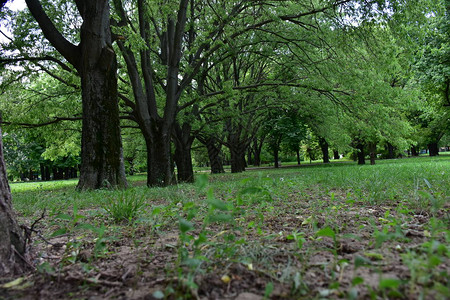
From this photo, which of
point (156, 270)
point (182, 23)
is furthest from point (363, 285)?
point (182, 23)

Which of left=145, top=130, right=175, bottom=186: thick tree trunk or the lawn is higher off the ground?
left=145, top=130, right=175, bottom=186: thick tree trunk

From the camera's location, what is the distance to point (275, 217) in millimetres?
2840

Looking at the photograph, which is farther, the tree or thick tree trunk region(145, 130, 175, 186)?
thick tree trunk region(145, 130, 175, 186)

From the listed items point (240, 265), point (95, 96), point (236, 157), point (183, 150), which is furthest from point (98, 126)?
point (236, 157)

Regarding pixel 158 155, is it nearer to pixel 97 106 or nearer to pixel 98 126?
pixel 98 126

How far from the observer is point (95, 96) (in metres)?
6.62

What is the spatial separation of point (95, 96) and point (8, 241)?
5.80 m

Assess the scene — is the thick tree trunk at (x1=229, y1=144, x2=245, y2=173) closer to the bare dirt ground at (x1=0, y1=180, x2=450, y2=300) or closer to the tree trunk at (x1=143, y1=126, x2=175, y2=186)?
the tree trunk at (x1=143, y1=126, x2=175, y2=186)

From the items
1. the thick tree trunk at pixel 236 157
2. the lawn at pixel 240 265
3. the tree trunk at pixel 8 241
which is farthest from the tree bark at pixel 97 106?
the thick tree trunk at pixel 236 157

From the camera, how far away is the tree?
6547mm

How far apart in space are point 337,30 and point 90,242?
27.5 feet

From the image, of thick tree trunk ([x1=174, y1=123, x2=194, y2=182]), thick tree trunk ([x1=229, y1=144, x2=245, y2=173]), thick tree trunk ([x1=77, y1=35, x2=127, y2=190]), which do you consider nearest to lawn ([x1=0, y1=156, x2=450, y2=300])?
thick tree trunk ([x1=77, y1=35, x2=127, y2=190])

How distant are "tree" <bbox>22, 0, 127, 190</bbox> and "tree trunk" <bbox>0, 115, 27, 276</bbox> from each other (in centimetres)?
515

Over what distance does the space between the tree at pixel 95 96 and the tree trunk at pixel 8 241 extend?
16.9 ft
